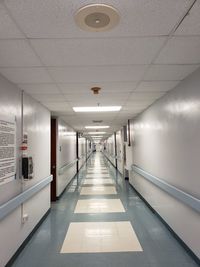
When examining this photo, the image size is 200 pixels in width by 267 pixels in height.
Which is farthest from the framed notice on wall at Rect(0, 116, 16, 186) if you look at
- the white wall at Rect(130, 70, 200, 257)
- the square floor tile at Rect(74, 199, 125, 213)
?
the square floor tile at Rect(74, 199, 125, 213)

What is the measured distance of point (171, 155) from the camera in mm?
3617

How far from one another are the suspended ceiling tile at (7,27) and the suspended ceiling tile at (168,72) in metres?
1.52

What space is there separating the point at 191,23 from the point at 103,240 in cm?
321

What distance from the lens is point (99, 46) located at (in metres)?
1.97

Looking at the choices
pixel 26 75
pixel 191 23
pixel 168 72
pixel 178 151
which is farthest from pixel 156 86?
pixel 26 75

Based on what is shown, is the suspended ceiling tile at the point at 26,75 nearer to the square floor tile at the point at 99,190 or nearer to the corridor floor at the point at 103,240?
the corridor floor at the point at 103,240

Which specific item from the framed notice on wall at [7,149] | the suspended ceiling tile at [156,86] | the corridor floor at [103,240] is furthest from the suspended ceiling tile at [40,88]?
the corridor floor at [103,240]

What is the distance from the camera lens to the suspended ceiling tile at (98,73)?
253cm

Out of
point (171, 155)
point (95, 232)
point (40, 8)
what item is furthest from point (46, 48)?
point (95, 232)

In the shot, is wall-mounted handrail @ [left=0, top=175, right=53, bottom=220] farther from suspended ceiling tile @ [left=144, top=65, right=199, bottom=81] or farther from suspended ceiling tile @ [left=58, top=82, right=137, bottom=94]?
suspended ceiling tile @ [left=144, top=65, right=199, bottom=81]

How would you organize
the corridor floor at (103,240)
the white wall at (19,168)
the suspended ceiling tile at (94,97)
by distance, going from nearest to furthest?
1. the white wall at (19,168)
2. the corridor floor at (103,240)
3. the suspended ceiling tile at (94,97)

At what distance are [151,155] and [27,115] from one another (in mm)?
2889

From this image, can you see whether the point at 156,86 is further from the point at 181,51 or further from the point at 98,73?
the point at 181,51

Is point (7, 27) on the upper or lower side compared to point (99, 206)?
upper
